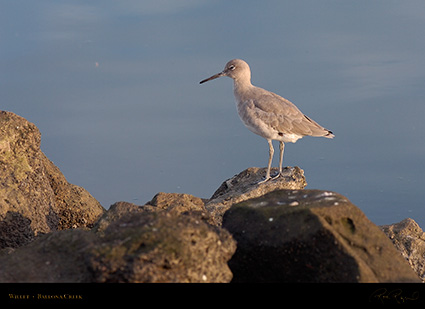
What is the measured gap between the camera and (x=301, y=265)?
280 inches

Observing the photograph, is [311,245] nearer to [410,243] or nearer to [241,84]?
[410,243]

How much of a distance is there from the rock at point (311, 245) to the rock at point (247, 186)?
4.74 meters

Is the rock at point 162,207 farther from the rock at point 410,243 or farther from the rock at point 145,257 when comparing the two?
the rock at point 410,243

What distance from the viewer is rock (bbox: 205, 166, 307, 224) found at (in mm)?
12842

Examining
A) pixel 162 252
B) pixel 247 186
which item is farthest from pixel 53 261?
pixel 247 186

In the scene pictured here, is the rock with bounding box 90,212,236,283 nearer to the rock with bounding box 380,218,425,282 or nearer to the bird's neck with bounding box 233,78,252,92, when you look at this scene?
Answer: the rock with bounding box 380,218,425,282

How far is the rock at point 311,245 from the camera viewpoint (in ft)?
23.0

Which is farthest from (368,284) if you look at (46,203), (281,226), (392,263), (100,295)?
(46,203)

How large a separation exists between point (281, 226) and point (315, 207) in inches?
20.3

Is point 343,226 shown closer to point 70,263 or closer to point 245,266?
point 245,266

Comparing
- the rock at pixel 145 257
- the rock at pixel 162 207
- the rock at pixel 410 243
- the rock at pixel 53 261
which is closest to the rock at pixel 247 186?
the rock at pixel 162 207

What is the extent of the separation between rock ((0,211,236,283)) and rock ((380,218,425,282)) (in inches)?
258

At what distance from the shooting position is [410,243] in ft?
40.1

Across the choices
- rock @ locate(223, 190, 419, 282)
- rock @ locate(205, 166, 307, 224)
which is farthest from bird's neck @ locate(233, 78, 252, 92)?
rock @ locate(223, 190, 419, 282)
